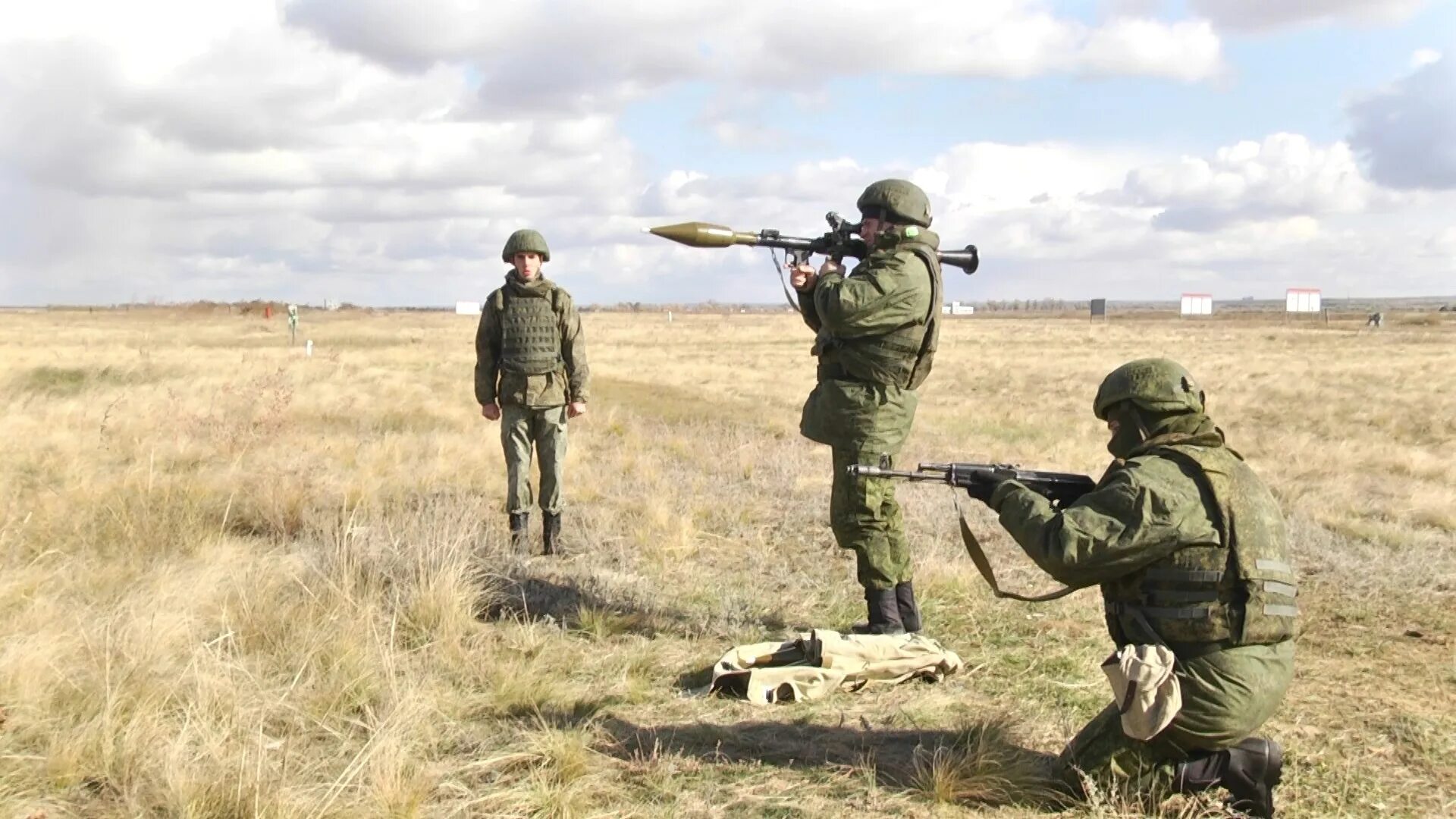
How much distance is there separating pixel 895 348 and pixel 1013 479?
137 centimetres

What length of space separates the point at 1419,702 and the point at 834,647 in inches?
95.1

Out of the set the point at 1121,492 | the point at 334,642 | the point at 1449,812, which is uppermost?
the point at 1121,492

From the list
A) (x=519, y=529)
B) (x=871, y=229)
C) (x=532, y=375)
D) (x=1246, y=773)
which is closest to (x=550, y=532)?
(x=519, y=529)

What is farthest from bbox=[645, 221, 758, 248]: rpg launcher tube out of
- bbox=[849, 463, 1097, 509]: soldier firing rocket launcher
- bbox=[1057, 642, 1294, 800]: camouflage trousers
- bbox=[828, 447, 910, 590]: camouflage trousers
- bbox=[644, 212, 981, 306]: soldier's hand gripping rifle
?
bbox=[1057, 642, 1294, 800]: camouflage trousers

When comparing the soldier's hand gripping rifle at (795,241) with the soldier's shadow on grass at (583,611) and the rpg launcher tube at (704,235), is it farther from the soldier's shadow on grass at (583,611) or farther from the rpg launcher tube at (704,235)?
the soldier's shadow on grass at (583,611)

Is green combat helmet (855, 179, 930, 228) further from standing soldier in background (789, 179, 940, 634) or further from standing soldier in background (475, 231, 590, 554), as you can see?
standing soldier in background (475, 231, 590, 554)

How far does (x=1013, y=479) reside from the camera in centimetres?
354

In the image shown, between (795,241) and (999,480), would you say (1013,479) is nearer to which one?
(999,480)

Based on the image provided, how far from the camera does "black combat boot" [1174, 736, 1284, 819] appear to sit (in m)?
3.32

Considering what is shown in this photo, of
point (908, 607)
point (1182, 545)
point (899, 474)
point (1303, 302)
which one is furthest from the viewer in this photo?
point (1303, 302)

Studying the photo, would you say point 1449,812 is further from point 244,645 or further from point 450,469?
point 450,469

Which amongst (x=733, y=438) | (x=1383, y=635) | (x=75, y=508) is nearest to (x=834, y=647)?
(x=1383, y=635)

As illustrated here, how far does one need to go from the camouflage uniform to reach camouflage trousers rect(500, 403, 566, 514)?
3.94m

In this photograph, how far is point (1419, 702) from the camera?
437cm
